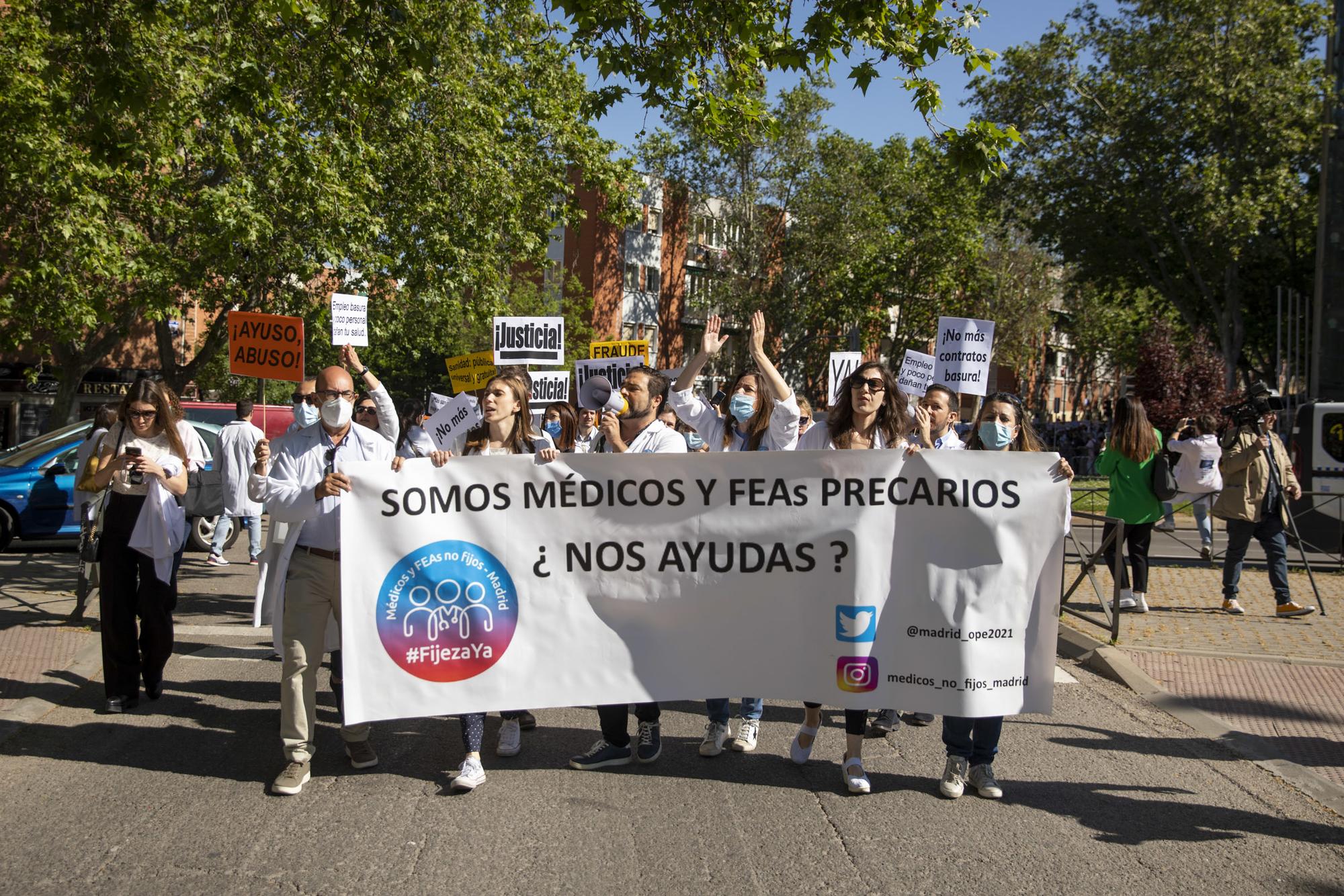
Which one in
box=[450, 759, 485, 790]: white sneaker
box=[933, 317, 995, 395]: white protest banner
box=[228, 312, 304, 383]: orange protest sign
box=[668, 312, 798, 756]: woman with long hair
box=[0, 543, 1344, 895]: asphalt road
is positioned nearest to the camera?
box=[0, 543, 1344, 895]: asphalt road

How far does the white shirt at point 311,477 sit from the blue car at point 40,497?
8.93 meters

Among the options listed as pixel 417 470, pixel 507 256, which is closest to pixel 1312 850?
pixel 417 470

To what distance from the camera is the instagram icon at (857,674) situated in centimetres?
523

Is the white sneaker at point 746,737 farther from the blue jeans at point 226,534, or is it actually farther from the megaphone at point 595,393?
the blue jeans at point 226,534


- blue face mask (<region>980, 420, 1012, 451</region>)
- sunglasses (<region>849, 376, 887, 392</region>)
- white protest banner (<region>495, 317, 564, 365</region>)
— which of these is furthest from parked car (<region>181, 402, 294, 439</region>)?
blue face mask (<region>980, 420, 1012, 451</region>)

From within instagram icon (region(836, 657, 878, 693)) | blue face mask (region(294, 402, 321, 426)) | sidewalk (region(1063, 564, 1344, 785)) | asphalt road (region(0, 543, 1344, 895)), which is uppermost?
blue face mask (region(294, 402, 321, 426))

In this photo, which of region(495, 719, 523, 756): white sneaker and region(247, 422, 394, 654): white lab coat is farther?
region(495, 719, 523, 756): white sneaker

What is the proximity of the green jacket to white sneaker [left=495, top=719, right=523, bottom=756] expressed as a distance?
6081mm

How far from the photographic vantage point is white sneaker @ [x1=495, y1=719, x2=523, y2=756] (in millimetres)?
5746

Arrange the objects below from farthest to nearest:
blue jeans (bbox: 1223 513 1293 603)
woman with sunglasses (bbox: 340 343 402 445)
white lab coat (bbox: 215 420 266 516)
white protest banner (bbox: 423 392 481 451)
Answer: blue jeans (bbox: 1223 513 1293 603) → white lab coat (bbox: 215 420 266 516) → white protest banner (bbox: 423 392 481 451) → woman with sunglasses (bbox: 340 343 402 445)

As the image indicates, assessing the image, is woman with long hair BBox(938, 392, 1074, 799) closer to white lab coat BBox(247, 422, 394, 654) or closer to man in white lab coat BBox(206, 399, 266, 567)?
white lab coat BBox(247, 422, 394, 654)

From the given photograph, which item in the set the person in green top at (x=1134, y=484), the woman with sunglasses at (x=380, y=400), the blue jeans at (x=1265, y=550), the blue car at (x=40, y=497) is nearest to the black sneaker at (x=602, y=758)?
the woman with sunglasses at (x=380, y=400)

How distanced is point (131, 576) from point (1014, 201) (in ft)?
114

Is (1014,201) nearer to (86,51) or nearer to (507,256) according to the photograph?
(507,256)
